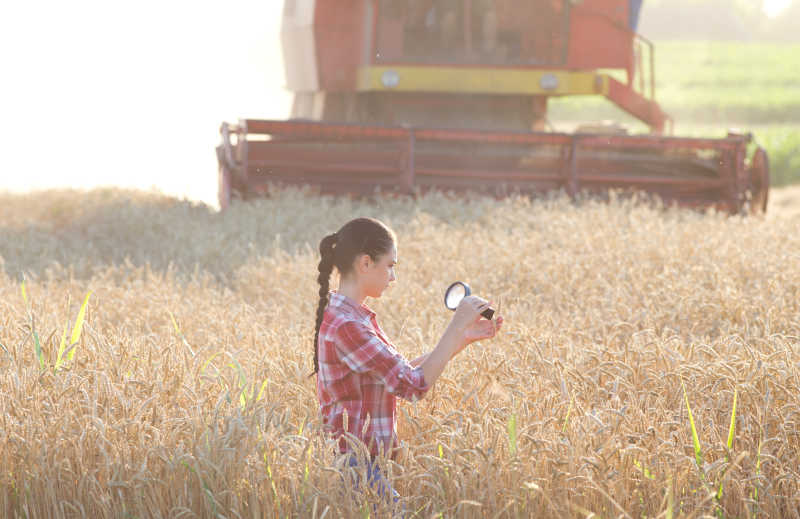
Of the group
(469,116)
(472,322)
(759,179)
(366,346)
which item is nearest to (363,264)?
(366,346)

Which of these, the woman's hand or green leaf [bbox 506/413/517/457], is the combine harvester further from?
green leaf [bbox 506/413/517/457]

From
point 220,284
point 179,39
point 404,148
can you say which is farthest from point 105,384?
point 179,39

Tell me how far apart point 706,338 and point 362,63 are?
636cm

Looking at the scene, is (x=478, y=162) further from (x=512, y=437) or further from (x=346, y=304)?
(x=512, y=437)

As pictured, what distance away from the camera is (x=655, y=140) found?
845cm

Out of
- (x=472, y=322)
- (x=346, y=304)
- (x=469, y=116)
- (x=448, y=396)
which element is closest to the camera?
(x=472, y=322)

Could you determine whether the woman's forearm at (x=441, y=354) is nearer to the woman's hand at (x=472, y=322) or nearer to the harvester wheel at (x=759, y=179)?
the woman's hand at (x=472, y=322)

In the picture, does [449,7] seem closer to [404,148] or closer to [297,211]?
[404,148]

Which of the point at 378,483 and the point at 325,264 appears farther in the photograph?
the point at 325,264

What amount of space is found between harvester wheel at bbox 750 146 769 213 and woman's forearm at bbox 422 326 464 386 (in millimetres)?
7015

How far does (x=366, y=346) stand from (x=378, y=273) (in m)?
0.19

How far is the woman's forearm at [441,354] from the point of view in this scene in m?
2.31

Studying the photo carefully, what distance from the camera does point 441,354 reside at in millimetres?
2316

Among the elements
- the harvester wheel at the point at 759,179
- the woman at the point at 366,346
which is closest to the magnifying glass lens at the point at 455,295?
the woman at the point at 366,346
